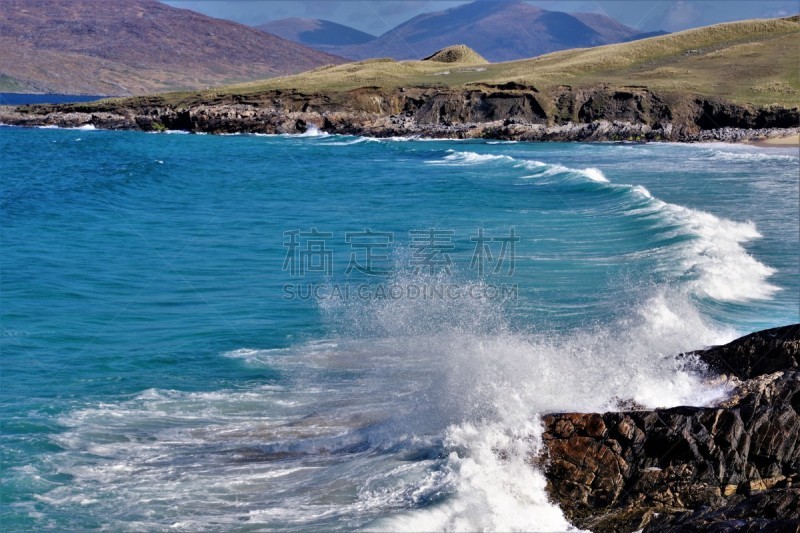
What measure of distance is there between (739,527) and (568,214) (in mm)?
19496

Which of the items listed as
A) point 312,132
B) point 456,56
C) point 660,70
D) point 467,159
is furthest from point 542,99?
point 456,56

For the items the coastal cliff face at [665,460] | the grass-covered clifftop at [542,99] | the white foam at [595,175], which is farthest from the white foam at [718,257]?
the grass-covered clifftop at [542,99]

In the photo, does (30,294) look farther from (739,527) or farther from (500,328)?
(739,527)

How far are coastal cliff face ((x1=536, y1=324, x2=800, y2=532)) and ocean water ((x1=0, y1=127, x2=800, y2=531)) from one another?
0.32 meters

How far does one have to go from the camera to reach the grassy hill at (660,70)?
62438 mm

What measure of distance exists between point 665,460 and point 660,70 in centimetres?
6658

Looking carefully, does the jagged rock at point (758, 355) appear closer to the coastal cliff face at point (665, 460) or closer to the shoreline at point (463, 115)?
the coastal cliff face at point (665, 460)

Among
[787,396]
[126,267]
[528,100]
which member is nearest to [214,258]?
[126,267]

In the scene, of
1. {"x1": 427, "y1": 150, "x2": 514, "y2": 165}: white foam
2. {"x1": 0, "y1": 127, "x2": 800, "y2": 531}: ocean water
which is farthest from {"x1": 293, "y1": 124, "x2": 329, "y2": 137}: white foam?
{"x1": 0, "y1": 127, "x2": 800, "y2": 531}: ocean water

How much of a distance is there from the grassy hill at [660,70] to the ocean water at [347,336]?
112 feet

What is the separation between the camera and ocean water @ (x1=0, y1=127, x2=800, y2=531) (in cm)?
859

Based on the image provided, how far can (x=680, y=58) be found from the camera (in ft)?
249

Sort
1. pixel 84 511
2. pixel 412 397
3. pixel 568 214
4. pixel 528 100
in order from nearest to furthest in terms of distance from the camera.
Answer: pixel 84 511 < pixel 412 397 < pixel 568 214 < pixel 528 100

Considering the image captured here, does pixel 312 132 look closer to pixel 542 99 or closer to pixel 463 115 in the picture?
pixel 463 115
